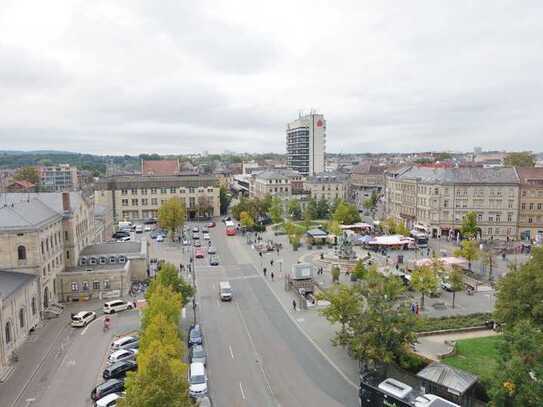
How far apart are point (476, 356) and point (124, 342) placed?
86.3 ft

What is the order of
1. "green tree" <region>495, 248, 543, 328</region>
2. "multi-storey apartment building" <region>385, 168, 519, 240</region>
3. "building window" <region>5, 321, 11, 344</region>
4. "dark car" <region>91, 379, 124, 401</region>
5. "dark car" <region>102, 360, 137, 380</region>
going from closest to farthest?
"dark car" <region>91, 379, 124, 401</region>, "dark car" <region>102, 360, 137, 380</region>, "green tree" <region>495, 248, 543, 328</region>, "building window" <region>5, 321, 11, 344</region>, "multi-storey apartment building" <region>385, 168, 519, 240</region>

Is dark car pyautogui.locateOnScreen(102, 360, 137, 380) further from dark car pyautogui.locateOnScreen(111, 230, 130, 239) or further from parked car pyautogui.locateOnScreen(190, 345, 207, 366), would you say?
dark car pyautogui.locateOnScreen(111, 230, 130, 239)

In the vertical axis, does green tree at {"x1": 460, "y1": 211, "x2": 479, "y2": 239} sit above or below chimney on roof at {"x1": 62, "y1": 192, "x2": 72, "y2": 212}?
below

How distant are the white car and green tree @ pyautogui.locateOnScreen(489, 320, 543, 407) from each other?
33.0 meters

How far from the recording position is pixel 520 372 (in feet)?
65.0

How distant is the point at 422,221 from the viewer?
8069 centimetres

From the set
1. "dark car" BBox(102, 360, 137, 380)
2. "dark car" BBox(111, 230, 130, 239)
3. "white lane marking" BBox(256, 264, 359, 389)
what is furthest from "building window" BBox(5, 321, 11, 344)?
"dark car" BBox(111, 230, 130, 239)

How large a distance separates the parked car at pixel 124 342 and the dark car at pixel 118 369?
9.84ft

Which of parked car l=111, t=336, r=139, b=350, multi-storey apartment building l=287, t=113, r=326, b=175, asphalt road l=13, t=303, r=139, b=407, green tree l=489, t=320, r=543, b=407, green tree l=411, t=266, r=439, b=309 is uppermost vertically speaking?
multi-storey apartment building l=287, t=113, r=326, b=175

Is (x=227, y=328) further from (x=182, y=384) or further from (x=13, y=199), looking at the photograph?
(x=13, y=199)

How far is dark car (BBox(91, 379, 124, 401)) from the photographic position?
85.8ft

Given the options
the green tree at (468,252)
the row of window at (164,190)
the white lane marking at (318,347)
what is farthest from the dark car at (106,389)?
the row of window at (164,190)

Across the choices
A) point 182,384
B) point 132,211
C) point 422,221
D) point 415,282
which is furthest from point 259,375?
point 132,211

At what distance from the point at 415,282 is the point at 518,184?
46.0 m
